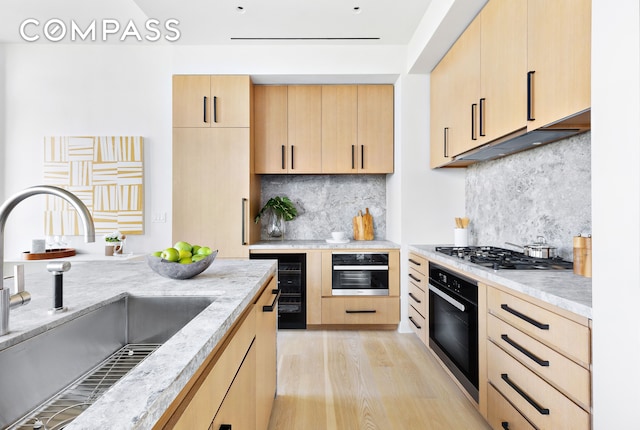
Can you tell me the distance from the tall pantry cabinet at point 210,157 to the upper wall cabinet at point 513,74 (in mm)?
1837

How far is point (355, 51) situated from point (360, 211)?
162 centimetres

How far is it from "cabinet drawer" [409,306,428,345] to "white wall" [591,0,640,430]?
1783 millimetres

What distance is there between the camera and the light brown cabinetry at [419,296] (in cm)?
285

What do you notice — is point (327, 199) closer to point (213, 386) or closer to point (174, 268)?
point (174, 268)

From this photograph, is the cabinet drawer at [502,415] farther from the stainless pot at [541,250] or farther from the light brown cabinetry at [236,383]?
the light brown cabinetry at [236,383]

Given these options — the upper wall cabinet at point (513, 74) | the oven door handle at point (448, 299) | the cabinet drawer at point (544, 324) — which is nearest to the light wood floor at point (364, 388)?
the oven door handle at point (448, 299)

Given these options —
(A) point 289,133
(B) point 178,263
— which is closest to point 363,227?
(A) point 289,133

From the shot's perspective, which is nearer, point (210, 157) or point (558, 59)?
point (558, 59)

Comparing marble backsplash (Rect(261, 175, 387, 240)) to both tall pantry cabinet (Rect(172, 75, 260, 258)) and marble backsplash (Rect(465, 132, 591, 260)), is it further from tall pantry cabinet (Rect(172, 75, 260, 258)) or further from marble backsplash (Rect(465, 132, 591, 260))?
marble backsplash (Rect(465, 132, 591, 260))

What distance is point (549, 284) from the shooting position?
1.50m

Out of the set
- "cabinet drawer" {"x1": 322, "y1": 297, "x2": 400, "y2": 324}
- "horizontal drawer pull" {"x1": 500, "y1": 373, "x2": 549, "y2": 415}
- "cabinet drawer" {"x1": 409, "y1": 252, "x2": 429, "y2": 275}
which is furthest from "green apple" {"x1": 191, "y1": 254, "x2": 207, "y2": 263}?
"cabinet drawer" {"x1": 322, "y1": 297, "x2": 400, "y2": 324}

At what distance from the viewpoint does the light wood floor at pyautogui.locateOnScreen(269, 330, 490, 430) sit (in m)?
2.01

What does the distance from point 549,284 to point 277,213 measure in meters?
2.84

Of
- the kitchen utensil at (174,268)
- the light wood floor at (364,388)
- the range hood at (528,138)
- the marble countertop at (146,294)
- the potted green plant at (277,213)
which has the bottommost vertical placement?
the light wood floor at (364,388)
